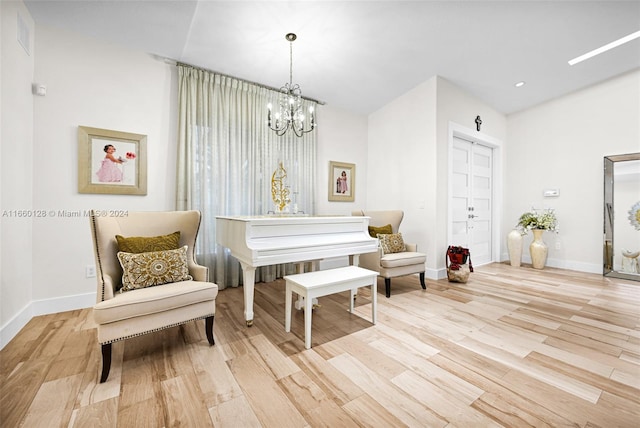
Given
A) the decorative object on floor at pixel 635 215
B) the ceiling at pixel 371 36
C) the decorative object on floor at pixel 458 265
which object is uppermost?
the ceiling at pixel 371 36

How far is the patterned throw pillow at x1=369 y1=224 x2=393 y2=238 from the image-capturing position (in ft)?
10.9

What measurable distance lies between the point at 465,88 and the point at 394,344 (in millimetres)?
4064

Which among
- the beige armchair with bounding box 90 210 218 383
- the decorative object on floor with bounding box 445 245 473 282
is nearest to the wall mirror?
the decorative object on floor with bounding box 445 245 473 282

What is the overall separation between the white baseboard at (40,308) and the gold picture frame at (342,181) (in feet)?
11.1

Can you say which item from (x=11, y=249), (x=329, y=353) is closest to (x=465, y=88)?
(x=329, y=353)

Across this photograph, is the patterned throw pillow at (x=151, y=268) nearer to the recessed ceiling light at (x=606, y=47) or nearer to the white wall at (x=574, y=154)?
the recessed ceiling light at (x=606, y=47)

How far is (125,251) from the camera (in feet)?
6.36

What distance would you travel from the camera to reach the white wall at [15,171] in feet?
6.33

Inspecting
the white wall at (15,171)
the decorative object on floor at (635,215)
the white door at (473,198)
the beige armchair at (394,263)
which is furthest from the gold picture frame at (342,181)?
the decorative object on floor at (635,215)

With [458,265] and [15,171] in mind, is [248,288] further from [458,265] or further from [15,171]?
[458,265]

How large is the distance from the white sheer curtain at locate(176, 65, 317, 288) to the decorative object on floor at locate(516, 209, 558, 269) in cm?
423

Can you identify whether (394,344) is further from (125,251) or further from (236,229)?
(125,251)

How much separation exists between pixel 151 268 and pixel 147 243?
0.79 feet

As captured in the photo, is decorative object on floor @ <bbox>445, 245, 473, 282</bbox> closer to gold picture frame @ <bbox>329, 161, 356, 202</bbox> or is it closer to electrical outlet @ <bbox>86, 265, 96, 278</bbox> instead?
gold picture frame @ <bbox>329, 161, 356, 202</bbox>
